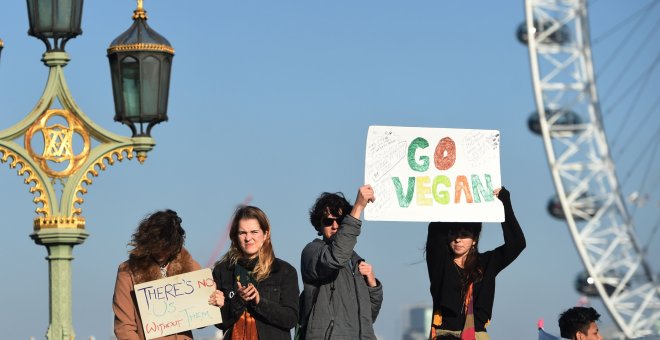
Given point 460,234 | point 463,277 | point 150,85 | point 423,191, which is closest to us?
point 463,277

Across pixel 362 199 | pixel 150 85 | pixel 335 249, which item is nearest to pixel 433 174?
pixel 362 199

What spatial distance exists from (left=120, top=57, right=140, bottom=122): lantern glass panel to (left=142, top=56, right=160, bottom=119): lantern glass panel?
0.12 feet

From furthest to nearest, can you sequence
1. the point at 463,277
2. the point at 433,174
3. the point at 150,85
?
the point at 150,85 < the point at 433,174 < the point at 463,277

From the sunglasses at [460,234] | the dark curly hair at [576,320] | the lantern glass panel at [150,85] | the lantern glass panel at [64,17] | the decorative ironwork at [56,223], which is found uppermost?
the lantern glass panel at [64,17]

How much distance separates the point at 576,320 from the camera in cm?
852

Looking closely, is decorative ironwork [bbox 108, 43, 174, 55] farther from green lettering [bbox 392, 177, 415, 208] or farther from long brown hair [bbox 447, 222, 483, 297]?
long brown hair [bbox 447, 222, 483, 297]

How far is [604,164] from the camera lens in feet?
151

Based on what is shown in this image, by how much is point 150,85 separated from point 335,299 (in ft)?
9.92

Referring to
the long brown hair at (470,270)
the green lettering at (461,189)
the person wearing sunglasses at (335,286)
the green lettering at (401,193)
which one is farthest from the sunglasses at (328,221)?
the green lettering at (461,189)

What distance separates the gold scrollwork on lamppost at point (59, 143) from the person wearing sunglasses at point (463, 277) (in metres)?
3.15

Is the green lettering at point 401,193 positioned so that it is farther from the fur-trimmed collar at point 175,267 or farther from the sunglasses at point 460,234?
the fur-trimmed collar at point 175,267

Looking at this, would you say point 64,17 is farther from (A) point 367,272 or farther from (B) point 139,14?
(A) point 367,272

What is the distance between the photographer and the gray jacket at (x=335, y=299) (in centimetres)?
827

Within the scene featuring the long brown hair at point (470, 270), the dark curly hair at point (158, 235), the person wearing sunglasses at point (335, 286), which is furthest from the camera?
the long brown hair at point (470, 270)
